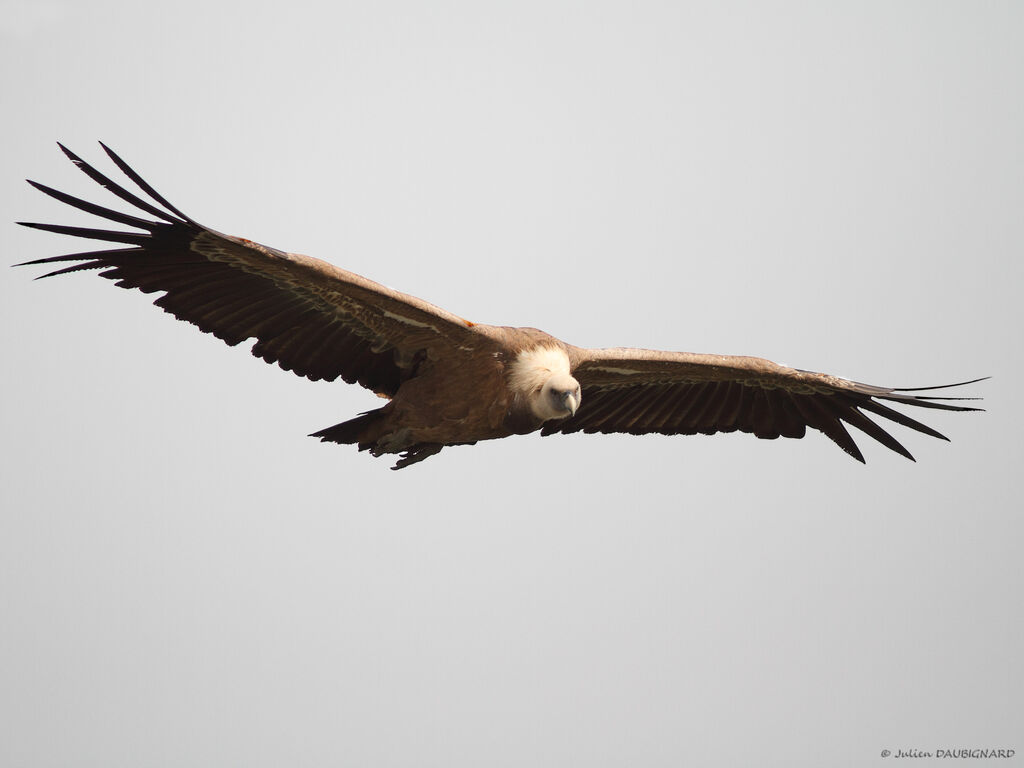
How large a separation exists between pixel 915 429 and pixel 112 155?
6252mm

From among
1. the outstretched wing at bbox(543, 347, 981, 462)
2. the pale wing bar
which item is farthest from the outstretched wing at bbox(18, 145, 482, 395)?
the outstretched wing at bbox(543, 347, 981, 462)

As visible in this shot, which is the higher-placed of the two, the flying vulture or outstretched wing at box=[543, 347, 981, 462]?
outstretched wing at box=[543, 347, 981, 462]

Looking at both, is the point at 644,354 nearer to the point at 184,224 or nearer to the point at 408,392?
the point at 408,392

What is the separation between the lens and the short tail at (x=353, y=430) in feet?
29.1

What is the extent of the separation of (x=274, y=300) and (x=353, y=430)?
105 cm

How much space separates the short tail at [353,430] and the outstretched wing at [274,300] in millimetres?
224

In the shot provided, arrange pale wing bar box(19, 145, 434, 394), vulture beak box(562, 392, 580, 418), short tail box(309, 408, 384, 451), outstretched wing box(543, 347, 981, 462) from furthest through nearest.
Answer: outstretched wing box(543, 347, 981, 462)
short tail box(309, 408, 384, 451)
vulture beak box(562, 392, 580, 418)
pale wing bar box(19, 145, 434, 394)

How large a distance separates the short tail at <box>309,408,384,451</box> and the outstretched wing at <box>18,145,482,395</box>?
→ 8.8 inches

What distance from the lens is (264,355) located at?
8719mm

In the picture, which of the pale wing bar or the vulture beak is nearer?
the pale wing bar

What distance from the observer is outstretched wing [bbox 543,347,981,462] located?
984 cm

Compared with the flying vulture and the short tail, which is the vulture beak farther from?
A: the short tail

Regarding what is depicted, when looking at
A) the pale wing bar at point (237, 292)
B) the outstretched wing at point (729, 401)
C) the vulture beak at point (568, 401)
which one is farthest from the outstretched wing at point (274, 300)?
the outstretched wing at point (729, 401)

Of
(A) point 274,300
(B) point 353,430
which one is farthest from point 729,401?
(A) point 274,300
